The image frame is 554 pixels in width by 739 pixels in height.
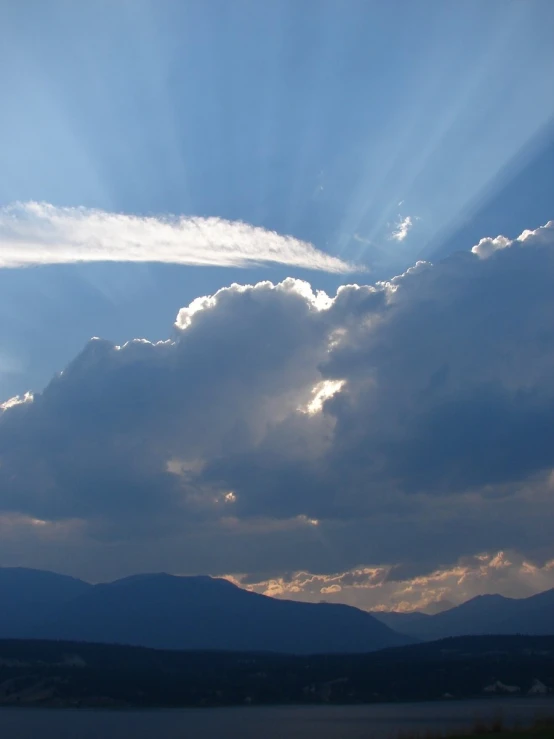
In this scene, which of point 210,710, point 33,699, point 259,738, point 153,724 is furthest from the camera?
point 33,699

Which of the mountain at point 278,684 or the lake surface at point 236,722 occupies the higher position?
the mountain at point 278,684

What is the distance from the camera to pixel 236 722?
123 metres

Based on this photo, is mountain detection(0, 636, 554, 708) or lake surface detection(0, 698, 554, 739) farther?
mountain detection(0, 636, 554, 708)

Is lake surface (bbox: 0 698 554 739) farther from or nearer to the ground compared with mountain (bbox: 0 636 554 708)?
nearer to the ground

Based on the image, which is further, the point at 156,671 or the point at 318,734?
the point at 156,671

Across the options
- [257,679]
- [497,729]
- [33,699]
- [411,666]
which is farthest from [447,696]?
[497,729]

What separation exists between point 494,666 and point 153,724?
311 ft

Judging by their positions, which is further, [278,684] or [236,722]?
[278,684]

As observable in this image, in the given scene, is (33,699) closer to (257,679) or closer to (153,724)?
(257,679)

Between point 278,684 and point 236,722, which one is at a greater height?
point 278,684

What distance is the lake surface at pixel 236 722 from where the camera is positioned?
9669cm

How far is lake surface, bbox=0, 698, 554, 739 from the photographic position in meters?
96.7

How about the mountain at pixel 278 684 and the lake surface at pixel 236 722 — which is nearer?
the lake surface at pixel 236 722

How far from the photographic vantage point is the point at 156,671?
650 feet
